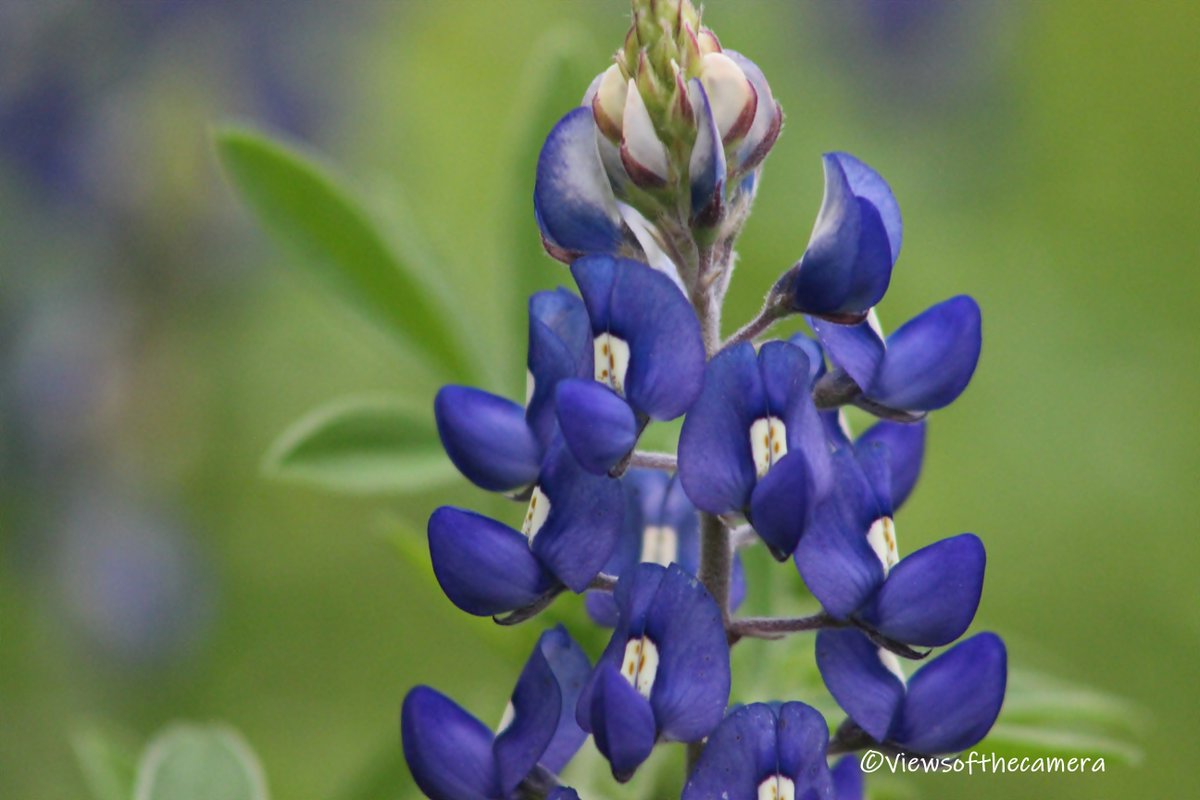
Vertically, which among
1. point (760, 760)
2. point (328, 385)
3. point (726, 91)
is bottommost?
point (760, 760)

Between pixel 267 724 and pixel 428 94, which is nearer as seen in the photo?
pixel 267 724

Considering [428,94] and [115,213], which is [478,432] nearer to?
[115,213]

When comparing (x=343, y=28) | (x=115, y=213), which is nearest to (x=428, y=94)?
(x=343, y=28)

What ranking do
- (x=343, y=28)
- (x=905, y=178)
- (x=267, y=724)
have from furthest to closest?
(x=343, y=28), (x=905, y=178), (x=267, y=724)

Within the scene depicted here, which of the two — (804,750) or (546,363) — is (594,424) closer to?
(546,363)

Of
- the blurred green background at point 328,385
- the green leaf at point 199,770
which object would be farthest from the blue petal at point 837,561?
the blurred green background at point 328,385

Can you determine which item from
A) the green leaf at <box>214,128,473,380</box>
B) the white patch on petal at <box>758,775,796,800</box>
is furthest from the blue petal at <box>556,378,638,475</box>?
the green leaf at <box>214,128,473,380</box>

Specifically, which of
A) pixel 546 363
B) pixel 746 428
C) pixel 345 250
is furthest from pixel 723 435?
pixel 345 250
